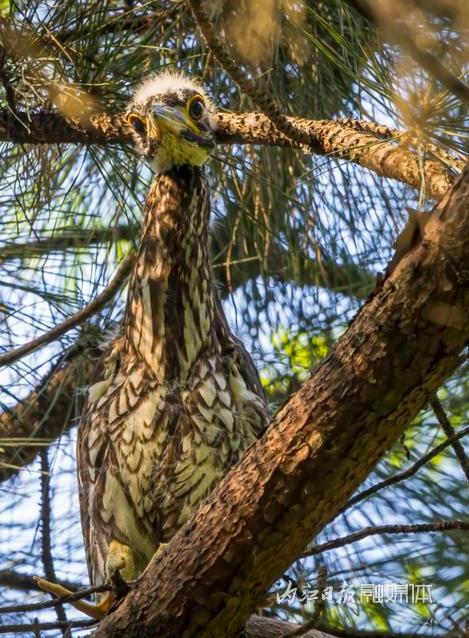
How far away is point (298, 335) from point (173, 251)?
121cm

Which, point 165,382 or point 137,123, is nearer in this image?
point 165,382

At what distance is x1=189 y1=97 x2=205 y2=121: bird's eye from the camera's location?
304 centimetres

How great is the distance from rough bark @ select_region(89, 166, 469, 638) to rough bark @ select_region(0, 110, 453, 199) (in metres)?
0.58

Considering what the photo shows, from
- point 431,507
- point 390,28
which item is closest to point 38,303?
point 431,507

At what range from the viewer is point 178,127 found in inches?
118

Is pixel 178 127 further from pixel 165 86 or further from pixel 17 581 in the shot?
pixel 17 581

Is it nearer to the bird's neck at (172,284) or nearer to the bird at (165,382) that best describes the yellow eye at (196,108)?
the bird at (165,382)

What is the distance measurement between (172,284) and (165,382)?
0.30m

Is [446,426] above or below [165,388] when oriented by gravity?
below

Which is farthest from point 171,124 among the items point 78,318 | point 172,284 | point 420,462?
point 420,462

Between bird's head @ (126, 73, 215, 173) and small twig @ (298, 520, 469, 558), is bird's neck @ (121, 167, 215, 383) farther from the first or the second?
small twig @ (298, 520, 469, 558)

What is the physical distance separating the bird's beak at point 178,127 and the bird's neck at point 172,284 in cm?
10

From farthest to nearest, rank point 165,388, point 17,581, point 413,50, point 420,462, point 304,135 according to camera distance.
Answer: point 17,581
point 165,388
point 304,135
point 420,462
point 413,50

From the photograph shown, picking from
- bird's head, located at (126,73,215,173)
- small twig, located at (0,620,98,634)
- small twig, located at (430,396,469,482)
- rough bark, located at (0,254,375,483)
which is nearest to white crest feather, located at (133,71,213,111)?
bird's head, located at (126,73,215,173)
